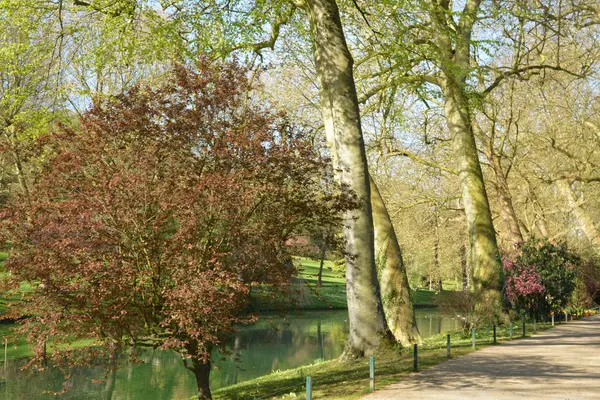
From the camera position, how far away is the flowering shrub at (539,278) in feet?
78.8

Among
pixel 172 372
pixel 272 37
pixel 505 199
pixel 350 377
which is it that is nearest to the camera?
pixel 350 377

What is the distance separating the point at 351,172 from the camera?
13.6 m

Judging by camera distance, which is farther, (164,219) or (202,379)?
(202,379)

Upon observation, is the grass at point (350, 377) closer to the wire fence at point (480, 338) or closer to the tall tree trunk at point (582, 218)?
the wire fence at point (480, 338)

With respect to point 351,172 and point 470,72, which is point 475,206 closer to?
point 470,72

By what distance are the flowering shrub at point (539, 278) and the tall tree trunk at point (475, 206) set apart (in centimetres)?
334

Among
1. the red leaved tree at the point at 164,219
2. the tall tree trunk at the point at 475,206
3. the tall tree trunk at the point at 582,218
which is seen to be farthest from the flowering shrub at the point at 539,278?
the red leaved tree at the point at 164,219

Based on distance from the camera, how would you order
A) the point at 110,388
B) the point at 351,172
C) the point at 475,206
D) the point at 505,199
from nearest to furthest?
1. the point at 351,172
2. the point at 110,388
3. the point at 475,206
4. the point at 505,199

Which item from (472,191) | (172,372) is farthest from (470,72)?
(172,372)

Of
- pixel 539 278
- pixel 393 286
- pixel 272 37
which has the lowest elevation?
pixel 393 286

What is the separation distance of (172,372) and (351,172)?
11500 mm

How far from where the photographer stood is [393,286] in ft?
62.2

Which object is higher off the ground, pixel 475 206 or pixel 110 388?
pixel 475 206

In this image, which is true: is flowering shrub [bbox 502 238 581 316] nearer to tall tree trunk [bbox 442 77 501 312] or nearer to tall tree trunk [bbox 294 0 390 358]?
tall tree trunk [bbox 442 77 501 312]
